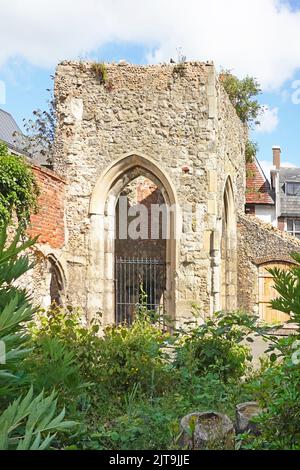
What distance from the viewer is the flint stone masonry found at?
416 inches

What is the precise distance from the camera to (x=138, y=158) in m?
10.7

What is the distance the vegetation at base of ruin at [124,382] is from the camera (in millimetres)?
2482

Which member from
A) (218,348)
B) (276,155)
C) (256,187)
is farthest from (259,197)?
(218,348)

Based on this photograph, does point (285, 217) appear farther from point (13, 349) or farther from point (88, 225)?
point (13, 349)

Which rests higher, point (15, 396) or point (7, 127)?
point (7, 127)

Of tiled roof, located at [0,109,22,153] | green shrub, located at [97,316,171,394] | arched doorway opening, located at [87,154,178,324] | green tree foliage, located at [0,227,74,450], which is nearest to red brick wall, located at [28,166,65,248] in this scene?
arched doorway opening, located at [87,154,178,324]

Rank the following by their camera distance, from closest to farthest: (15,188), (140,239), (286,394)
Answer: (286,394) < (15,188) < (140,239)

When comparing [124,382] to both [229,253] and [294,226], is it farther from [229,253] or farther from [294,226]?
[294,226]

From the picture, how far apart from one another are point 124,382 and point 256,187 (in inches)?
678

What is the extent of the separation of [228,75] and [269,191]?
6080 mm

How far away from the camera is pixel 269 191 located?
74.7 feet

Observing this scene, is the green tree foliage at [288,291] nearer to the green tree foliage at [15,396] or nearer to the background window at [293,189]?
the green tree foliage at [15,396]

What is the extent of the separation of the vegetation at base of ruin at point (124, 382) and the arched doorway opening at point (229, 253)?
7.50m
